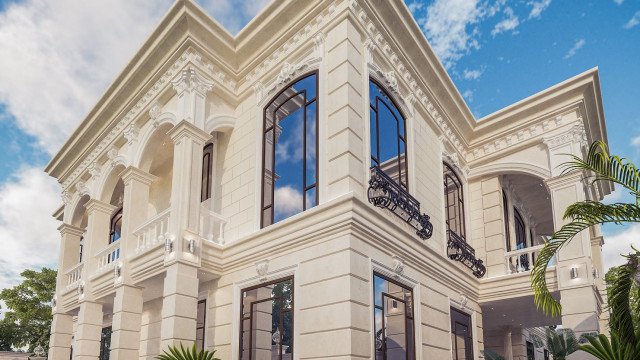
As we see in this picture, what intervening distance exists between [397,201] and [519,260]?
5947 millimetres

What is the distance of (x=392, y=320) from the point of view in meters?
9.59

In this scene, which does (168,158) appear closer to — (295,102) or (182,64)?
(182,64)

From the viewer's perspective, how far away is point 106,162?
1435cm

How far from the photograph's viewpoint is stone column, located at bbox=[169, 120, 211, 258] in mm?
9914

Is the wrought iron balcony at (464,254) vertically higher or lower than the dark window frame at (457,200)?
lower

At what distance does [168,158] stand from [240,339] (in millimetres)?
6589

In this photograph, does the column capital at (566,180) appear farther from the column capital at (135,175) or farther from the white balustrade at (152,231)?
the column capital at (135,175)

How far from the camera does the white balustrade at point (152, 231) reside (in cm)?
1059

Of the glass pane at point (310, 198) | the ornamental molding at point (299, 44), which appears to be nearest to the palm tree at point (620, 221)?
the glass pane at point (310, 198)

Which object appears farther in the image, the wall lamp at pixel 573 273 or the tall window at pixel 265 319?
the wall lamp at pixel 573 273

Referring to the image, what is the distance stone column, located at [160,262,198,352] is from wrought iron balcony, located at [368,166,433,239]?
3.59m

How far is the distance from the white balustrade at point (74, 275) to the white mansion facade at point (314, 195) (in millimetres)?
69

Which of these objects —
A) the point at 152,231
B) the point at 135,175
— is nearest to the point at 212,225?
the point at 152,231

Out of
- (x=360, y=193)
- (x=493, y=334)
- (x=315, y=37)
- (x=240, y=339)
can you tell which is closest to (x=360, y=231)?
(x=360, y=193)
